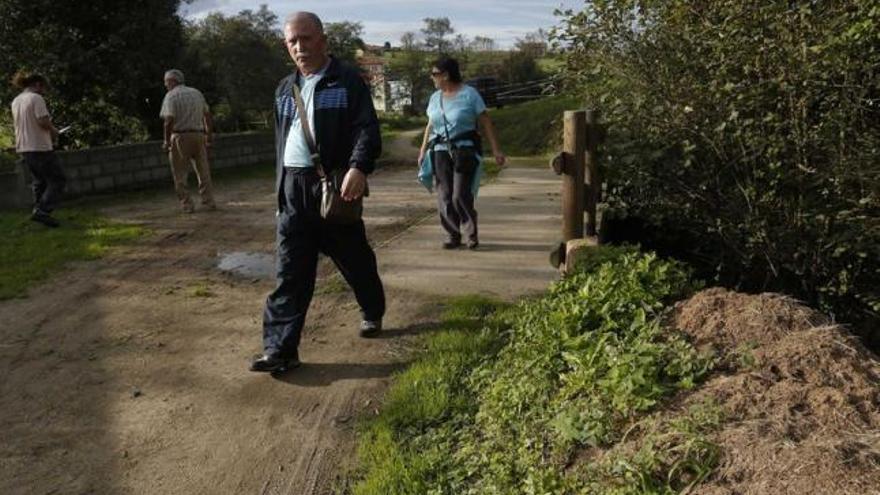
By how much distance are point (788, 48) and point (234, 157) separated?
42.3 ft

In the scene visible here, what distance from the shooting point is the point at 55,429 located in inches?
140

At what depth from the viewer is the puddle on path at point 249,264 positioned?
6.26 meters

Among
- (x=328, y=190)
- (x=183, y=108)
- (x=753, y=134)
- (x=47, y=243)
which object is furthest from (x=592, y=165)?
(x=183, y=108)

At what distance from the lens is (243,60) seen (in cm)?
2220

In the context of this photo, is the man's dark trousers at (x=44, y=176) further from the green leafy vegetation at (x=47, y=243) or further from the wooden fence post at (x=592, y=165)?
the wooden fence post at (x=592, y=165)

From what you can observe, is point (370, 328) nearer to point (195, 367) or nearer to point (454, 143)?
point (195, 367)

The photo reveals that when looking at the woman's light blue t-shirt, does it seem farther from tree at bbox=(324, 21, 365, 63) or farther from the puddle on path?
tree at bbox=(324, 21, 365, 63)

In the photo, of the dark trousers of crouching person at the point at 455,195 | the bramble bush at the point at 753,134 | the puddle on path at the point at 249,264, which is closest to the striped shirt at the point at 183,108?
the puddle on path at the point at 249,264

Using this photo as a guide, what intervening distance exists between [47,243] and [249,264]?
2.40 m

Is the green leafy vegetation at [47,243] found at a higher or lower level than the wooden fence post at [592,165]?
lower

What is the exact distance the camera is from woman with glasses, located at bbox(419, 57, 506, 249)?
6.32m

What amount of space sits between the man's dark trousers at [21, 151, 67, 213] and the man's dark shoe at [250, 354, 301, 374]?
18.3ft

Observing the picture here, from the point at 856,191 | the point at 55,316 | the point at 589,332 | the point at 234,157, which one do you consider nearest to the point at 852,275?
the point at 856,191

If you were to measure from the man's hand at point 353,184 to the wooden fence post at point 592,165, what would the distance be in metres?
2.20
